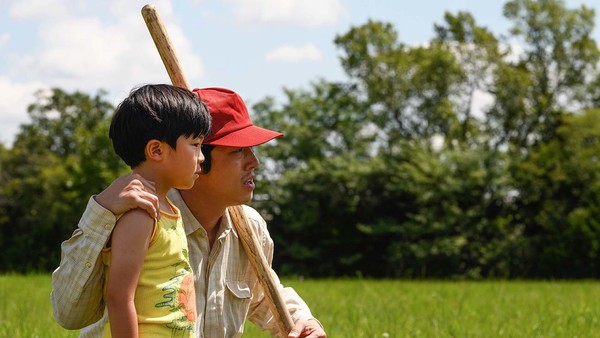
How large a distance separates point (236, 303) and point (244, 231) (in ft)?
0.90

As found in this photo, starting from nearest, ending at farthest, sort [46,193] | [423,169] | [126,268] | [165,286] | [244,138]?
[126,268]
[165,286]
[244,138]
[423,169]
[46,193]

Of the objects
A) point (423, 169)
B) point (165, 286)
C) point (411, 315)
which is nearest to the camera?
point (165, 286)

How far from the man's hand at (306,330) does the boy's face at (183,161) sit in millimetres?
1027

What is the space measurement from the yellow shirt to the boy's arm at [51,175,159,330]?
0.16 ft

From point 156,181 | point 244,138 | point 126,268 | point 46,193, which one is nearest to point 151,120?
point 156,181

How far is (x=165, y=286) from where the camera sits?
2.98m

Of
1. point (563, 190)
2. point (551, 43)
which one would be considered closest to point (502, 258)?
point (563, 190)

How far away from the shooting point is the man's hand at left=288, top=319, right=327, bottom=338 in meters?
3.86

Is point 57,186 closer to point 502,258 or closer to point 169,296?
point 502,258

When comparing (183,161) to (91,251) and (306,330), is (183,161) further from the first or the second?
(306,330)

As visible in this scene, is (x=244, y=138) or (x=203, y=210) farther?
(x=203, y=210)

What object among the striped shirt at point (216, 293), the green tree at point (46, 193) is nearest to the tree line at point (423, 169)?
the green tree at point (46, 193)

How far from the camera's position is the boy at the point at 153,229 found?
9.41 ft

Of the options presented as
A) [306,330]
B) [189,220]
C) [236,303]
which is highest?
[189,220]
